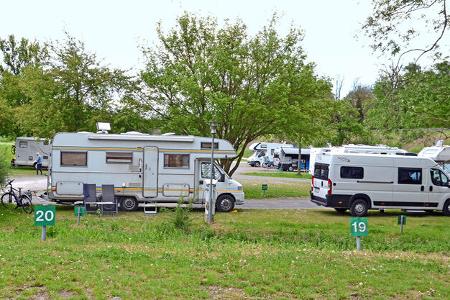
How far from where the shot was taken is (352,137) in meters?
51.1

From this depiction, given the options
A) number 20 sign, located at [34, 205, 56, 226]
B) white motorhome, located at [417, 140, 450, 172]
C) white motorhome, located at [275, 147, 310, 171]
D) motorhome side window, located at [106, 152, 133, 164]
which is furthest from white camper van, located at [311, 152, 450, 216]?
white motorhome, located at [275, 147, 310, 171]

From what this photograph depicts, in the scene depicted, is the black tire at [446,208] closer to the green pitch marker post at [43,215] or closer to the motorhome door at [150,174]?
the motorhome door at [150,174]

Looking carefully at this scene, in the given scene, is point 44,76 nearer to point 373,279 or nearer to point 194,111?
point 194,111

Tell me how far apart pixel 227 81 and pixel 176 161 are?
593 centimetres

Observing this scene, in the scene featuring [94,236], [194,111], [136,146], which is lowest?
[94,236]

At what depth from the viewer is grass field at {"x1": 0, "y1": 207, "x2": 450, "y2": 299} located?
6512 mm

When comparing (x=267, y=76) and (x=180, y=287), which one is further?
(x=267, y=76)

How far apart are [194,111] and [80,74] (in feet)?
20.5

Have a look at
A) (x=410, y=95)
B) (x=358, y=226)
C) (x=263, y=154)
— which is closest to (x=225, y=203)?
(x=410, y=95)

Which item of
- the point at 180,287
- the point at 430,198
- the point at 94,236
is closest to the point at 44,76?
the point at 94,236

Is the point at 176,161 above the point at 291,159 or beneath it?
beneath

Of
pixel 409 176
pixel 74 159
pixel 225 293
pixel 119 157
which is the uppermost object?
pixel 119 157

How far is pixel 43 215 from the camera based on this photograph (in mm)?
10422

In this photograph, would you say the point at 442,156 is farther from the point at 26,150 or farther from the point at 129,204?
the point at 26,150
